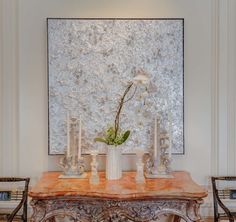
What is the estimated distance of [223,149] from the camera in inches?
127

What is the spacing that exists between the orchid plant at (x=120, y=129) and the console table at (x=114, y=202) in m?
0.44

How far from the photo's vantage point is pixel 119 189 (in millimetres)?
2594

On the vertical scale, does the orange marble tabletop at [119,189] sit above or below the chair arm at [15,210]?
above

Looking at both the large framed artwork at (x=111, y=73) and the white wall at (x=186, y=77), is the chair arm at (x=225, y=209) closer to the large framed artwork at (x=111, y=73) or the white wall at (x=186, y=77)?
the white wall at (x=186, y=77)

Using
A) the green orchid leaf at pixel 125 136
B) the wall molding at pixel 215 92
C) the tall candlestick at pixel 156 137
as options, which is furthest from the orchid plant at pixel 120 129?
the wall molding at pixel 215 92

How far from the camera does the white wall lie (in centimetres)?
317

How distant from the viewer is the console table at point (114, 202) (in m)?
2.50

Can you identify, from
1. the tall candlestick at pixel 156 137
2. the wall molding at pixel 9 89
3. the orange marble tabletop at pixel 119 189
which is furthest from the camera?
the wall molding at pixel 9 89

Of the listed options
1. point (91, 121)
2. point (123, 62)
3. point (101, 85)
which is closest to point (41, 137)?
point (91, 121)

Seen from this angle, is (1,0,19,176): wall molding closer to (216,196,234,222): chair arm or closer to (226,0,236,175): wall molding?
(216,196,234,222): chair arm

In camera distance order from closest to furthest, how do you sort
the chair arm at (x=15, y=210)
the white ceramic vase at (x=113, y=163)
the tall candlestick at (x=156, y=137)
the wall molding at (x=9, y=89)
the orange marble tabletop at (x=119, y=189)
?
the orange marble tabletop at (x=119, y=189) → the chair arm at (x=15, y=210) → the white ceramic vase at (x=113, y=163) → the tall candlestick at (x=156, y=137) → the wall molding at (x=9, y=89)

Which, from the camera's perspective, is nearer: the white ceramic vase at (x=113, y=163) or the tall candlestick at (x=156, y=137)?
the white ceramic vase at (x=113, y=163)

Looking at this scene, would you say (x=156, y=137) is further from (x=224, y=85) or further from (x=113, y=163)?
(x=224, y=85)

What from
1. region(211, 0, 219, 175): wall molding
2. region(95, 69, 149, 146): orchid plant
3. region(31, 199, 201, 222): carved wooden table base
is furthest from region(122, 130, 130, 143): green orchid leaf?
region(211, 0, 219, 175): wall molding
